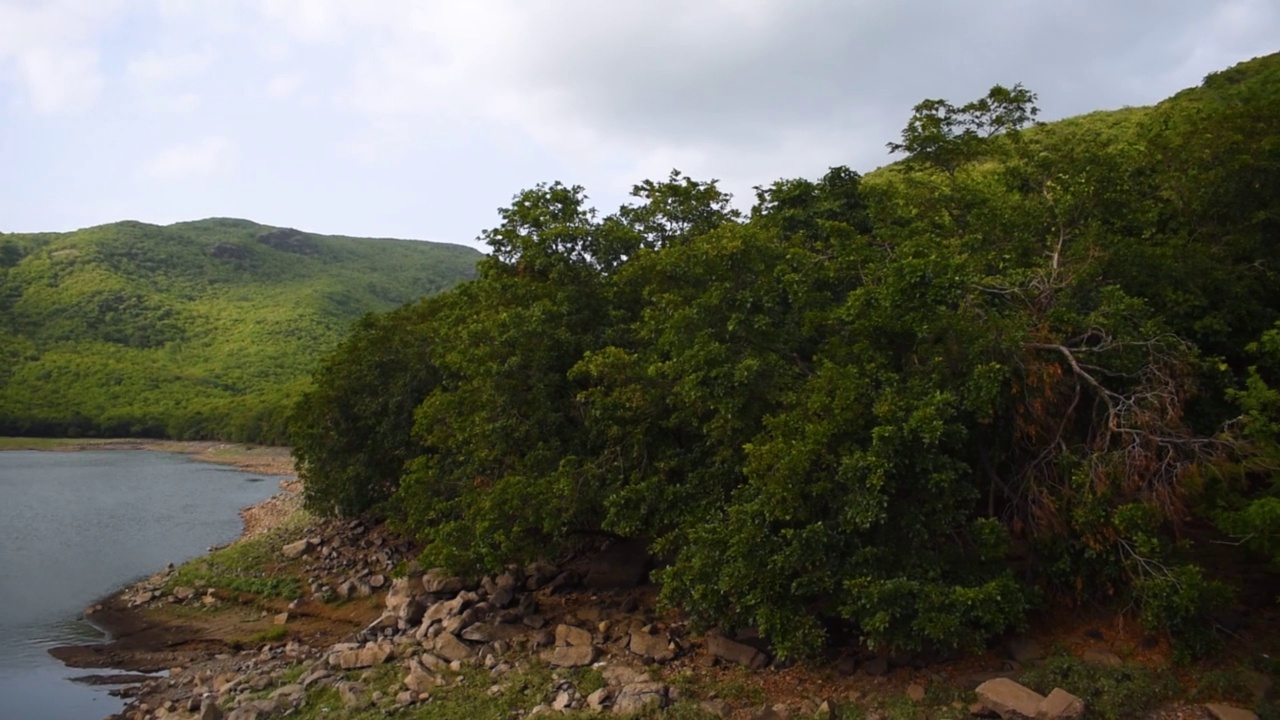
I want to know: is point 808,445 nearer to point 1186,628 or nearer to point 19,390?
point 1186,628

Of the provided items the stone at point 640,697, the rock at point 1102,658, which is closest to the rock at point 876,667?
the rock at point 1102,658

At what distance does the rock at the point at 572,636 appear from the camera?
1638 centimetres

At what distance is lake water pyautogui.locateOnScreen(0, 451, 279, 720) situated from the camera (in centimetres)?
2112

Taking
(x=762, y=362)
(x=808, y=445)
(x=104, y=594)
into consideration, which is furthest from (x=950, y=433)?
(x=104, y=594)

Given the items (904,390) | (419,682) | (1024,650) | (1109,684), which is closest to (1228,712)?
(1109,684)

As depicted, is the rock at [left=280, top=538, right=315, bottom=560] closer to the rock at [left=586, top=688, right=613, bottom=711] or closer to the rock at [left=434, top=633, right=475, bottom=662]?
the rock at [left=434, top=633, right=475, bottom=662]

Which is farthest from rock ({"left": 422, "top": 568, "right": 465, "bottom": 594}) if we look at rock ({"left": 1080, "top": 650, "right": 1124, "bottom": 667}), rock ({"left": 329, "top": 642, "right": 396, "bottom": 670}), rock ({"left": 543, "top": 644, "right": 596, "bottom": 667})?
rock ({"left": 1080, "top": 650, "right": 1124, "bottom": 667})

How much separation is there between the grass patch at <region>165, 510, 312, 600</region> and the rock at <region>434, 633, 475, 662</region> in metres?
10.8

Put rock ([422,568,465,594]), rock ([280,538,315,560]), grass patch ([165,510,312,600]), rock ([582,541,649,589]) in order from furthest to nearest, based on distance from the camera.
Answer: rock ([280,538,315,560]), grass patch ([165,510,312,600]), rock ([422,568,465,594]), rock ([582,541,649,589])

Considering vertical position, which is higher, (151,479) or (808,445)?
(808,445)

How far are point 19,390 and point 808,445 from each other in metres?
114

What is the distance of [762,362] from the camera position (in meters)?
14.2

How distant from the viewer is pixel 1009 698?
1189 centimetres

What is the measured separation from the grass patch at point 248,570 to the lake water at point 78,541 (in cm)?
280
